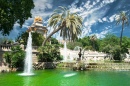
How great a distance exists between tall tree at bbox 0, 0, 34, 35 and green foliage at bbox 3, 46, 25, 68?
3068 millimetres

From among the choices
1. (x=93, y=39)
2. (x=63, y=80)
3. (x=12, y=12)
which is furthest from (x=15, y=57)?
(x=93, y=39)

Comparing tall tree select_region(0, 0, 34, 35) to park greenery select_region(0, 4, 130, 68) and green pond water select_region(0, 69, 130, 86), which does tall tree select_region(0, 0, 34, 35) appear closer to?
park greenery select_region(0, 4, 130, 68)

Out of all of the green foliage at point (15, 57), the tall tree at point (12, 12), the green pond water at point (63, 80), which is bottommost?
the green pond water at point (63, 80)

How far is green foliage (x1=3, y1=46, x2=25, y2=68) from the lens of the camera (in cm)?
2906

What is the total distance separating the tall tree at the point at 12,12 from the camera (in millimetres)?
28327

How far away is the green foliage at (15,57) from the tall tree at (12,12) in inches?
121

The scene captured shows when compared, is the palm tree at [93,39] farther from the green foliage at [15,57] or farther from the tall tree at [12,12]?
the green foliage at [15,57]

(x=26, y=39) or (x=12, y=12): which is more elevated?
(x=12, y=12)

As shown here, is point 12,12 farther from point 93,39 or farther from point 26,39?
point 93,39

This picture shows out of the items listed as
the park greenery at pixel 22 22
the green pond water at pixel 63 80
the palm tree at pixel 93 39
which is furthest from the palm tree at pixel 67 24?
the palm tree at pixel 93 39

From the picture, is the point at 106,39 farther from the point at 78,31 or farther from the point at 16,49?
the point at 16,49

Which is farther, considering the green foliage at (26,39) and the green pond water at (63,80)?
the green foliage at (26,39)

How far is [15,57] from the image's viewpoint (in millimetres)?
29078

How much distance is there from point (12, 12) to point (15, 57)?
5.70 meters
